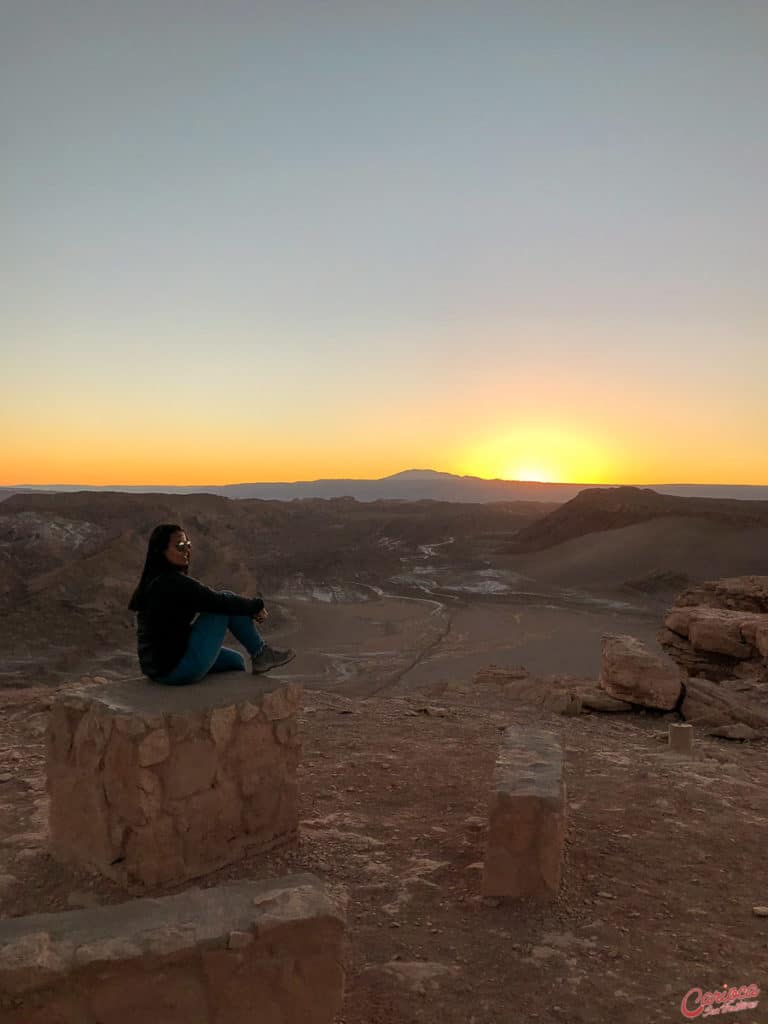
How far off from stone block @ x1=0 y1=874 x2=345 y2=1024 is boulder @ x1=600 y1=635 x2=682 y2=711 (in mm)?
6779

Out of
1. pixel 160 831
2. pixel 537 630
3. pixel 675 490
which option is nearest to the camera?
pixel 160 831

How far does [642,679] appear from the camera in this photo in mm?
8562

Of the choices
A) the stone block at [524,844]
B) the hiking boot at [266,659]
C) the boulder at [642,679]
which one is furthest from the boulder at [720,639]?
the hiking boot at [266,659]

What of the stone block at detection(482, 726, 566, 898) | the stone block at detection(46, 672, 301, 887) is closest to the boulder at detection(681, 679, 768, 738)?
the stone block at detection(482, 726, 566, 898)

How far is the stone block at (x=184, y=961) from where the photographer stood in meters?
2.18

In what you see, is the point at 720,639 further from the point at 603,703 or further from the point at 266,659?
the point at 266,659

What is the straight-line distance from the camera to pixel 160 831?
3.83 meters

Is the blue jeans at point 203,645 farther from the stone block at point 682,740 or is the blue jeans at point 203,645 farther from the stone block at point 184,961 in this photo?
the stone block at point 682,740

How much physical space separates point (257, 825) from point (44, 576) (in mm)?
20668

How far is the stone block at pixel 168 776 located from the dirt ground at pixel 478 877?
16 centimetres

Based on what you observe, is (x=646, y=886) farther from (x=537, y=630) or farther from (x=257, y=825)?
(x=537, y=630)

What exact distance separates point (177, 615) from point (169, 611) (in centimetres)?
5

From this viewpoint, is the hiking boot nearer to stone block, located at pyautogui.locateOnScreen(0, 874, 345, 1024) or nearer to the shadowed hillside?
stone block, located at pyautogui.locateOnScreen(0, 874, 345, 1024)

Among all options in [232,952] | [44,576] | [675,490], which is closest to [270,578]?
[44,576]
